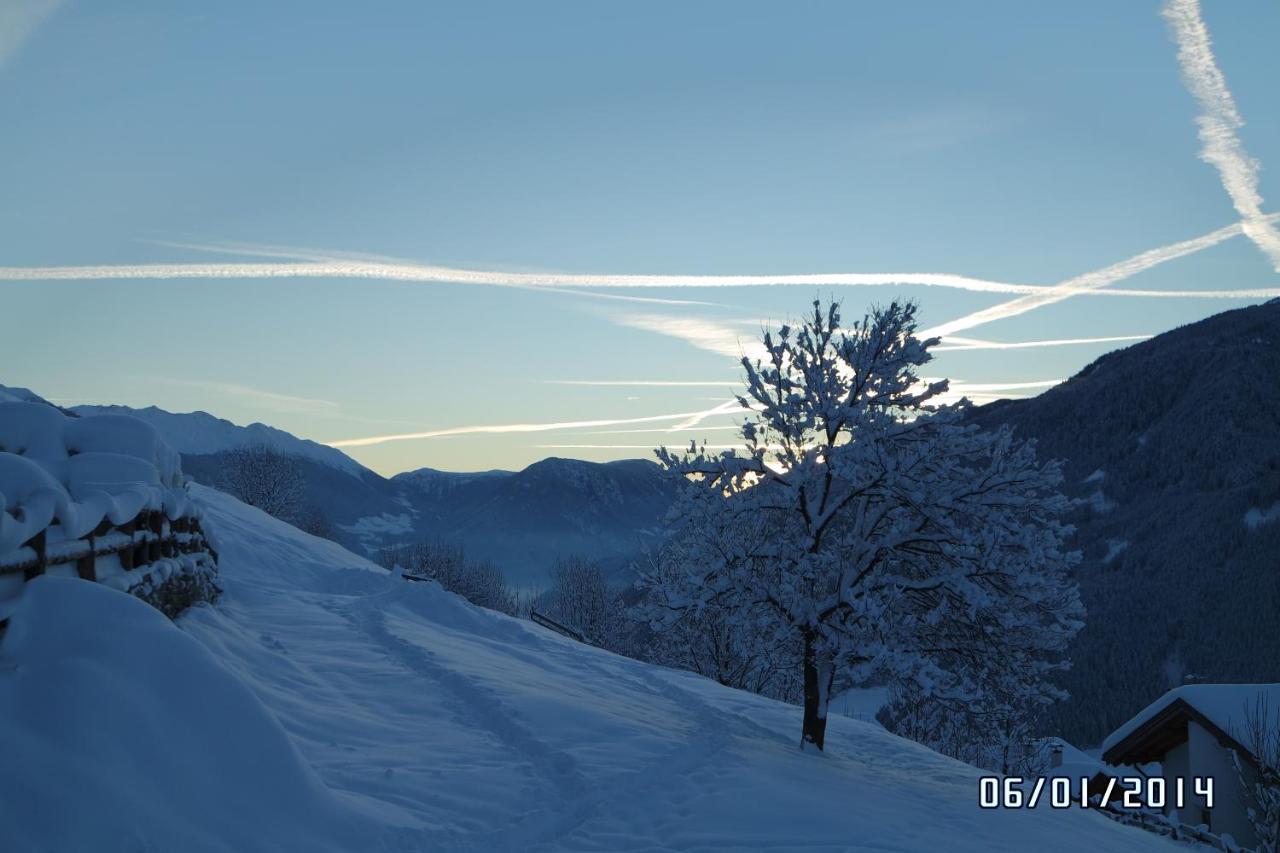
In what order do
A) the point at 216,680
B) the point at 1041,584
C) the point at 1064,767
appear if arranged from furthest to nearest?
the point at 1064,767, the point at 1041,584, the point at 216,680

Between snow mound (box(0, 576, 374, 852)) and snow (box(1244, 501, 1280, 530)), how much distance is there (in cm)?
12407

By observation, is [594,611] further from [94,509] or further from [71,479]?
[94,509]

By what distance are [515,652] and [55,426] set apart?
11.1m

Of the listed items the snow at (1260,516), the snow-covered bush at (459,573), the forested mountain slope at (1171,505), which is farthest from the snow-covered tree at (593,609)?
the snow at (1260,516)

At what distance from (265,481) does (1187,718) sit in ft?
208

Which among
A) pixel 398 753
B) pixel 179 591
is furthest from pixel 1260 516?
pixel 179 591

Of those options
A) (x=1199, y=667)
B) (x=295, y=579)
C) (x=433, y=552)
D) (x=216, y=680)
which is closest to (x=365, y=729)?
(x=216, y=680)

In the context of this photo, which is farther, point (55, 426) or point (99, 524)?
point (55, 426)

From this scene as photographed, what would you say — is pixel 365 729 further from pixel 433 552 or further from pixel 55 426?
pixel 433 552

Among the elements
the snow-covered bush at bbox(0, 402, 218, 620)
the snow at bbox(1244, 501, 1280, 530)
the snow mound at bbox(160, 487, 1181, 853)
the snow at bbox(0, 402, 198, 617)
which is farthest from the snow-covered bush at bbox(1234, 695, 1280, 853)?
the snow at bbox(1244, 501, 1280, 530)

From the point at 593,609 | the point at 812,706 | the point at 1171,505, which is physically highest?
the point at 1171,505

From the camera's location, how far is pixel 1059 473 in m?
15.0

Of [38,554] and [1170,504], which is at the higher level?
[1170,504]

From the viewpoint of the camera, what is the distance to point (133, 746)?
20.4 feet
